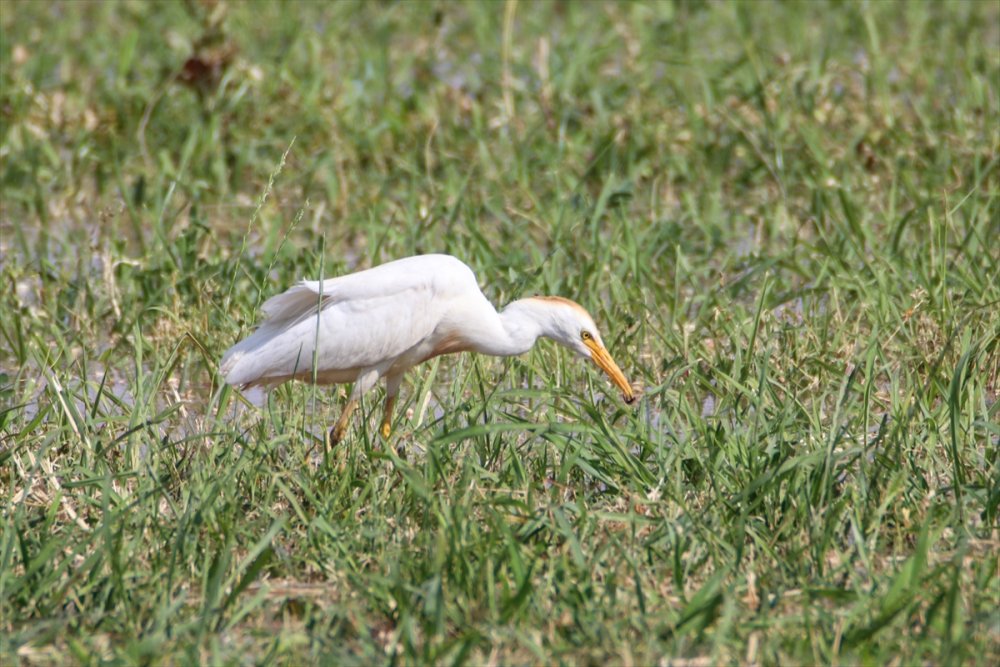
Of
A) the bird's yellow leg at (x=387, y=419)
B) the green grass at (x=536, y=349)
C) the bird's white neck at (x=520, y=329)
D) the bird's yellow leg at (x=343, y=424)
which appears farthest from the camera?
the bird's white neck at (x=520, y=329)

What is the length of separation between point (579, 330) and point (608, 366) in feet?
0.45

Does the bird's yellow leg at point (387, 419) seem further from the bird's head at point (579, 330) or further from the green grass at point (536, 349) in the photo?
the bird's head at point (579, 330)

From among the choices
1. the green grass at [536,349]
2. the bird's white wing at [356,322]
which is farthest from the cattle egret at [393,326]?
the green grass at [536,349]

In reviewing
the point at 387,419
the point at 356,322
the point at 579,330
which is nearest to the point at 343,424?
the point at 387,419

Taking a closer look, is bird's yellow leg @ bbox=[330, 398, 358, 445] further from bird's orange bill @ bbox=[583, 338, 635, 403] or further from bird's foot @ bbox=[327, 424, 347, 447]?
bird's orange bill @ bbox=[583, 338, 635, 403]

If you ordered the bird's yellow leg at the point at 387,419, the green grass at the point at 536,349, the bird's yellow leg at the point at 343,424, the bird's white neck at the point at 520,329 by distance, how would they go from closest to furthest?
the green grass at the point at 536,349, the bird's yellow leg at the point at 387,419, the bird's yellow leg at the point at 343,424, the bird's white neck at the point at 520,329

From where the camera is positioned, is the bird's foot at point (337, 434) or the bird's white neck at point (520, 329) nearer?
the bird's foot at point (337, 434)

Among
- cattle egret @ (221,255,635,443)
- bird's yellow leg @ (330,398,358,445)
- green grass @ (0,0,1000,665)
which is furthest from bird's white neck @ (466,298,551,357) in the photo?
bird's yellow leg @ (330,398,358,445)

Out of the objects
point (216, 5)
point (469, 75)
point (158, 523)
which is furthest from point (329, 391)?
point (469, 75)

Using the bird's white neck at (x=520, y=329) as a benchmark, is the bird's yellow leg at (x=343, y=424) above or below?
below

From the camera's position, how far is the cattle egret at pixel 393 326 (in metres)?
4.84

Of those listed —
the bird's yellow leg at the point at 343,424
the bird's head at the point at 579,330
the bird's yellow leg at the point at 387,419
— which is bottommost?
the bird's yellow leg at the point at 343,424

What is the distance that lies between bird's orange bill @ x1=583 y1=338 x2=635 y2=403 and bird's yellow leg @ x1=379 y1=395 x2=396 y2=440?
0.61 m

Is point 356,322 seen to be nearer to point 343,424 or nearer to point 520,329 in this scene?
point 343,424
